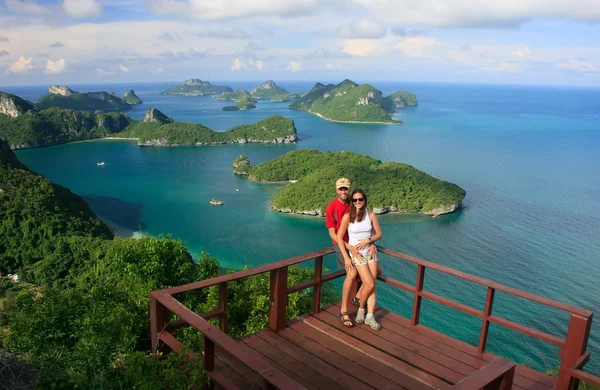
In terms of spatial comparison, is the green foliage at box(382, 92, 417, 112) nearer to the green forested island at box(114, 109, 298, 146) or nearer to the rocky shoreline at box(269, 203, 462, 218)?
the green forested island at box(114, 109, 298, 146)

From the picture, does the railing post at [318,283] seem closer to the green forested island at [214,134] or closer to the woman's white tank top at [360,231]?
the woman's white tank top at [360,231]

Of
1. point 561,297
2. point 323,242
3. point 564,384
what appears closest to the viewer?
point 564,384

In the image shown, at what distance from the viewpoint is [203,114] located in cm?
13525

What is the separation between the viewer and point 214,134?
82688 mm

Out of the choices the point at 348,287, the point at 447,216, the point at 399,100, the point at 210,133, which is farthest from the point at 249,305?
the point at 399,100

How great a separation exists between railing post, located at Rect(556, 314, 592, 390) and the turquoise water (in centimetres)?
1755

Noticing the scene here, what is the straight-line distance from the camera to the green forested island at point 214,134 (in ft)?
266

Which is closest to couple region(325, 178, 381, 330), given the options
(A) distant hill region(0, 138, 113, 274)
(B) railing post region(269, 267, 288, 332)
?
(B) railing post region(269, 267, 288, 332)

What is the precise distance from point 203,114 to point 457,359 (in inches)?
5411

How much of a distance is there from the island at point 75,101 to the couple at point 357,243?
5751 inches

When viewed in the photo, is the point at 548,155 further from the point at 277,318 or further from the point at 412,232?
the point at 277,318

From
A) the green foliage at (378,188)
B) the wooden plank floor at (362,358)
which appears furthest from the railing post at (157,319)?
the green foliage at (378,188)

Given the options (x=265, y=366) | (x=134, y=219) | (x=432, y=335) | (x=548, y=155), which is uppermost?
(x=265, y=366)

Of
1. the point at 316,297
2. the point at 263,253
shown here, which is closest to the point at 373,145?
the point at 263,253
